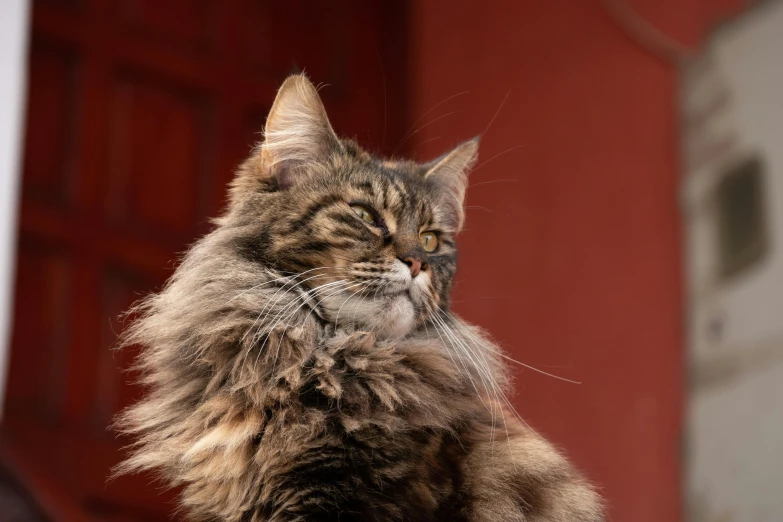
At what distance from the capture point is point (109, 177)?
12.5ft

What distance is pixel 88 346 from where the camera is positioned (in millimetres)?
3645

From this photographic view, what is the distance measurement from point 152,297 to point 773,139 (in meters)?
1.94

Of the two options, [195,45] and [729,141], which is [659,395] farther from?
[195,45]

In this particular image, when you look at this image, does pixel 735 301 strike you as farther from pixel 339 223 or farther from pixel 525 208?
pixel 339 223

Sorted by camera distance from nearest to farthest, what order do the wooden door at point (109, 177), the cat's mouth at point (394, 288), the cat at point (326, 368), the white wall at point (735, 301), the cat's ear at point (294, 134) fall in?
1. the cat at point (326, 368)
2. the cat's mouth at point (394, 288)
3. the cat's ear at point (294, 134)
4. the white wall at point (735, 301)
5. the wooden door at point (109, 177)

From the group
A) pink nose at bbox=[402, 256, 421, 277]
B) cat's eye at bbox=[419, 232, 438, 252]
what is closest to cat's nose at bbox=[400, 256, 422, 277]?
pink nose at bbox=[402, 256, 421, 277]

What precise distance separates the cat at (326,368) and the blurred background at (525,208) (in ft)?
4.17

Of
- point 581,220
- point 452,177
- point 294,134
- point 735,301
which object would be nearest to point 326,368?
point 294,134

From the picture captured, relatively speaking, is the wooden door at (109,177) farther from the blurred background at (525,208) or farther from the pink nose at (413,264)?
the pink nose at (413,264)

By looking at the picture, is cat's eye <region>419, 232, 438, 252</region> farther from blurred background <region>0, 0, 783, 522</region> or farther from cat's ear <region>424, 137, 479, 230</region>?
blurred background <region>0, 0, 783, 522</region>

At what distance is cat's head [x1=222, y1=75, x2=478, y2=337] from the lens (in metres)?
1.82

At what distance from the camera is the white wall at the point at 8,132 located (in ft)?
10.4

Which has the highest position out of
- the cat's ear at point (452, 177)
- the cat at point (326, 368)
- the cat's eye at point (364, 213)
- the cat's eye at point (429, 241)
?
the cat's ear at point (452, 177)

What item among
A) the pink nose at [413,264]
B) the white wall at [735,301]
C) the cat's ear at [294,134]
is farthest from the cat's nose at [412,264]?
the white wall at [735,301]
